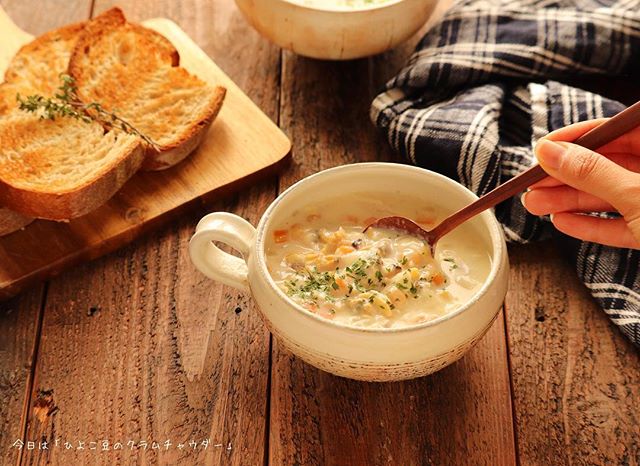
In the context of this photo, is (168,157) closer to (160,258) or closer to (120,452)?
(160,258)

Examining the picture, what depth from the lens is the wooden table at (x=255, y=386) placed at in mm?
1413

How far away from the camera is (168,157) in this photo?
1857mm

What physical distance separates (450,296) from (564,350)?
1.09 feet

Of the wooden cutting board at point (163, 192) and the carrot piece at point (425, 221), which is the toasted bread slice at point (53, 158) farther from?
the carrot piece at point (425, 221)

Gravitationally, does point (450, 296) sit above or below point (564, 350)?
above

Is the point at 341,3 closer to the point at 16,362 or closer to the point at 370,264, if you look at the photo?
the point at 370,264

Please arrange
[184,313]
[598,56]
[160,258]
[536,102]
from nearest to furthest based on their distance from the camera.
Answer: [184,313]
[160,258]
[536,102]
[598,56]

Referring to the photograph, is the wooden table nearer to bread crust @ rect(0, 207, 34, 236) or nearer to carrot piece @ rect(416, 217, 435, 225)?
bread crust @ rect(0, 207, 34, 236)

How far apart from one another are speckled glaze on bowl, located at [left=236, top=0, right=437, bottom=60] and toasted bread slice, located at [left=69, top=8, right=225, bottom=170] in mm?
213

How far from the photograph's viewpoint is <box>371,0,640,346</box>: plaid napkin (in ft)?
5.87

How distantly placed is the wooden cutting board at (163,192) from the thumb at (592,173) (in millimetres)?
742

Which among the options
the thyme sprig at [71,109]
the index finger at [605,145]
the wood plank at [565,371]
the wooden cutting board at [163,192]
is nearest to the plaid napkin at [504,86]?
the wood plank at [565,371]

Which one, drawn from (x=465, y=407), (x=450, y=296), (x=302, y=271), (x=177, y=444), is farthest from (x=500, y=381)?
(x=177, y=444)

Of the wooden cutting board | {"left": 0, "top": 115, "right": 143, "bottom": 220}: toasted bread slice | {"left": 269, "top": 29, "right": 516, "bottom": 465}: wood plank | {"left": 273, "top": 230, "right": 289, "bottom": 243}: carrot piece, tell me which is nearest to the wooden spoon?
{"left": 273, "top": 230, "right": 289, "bottom": 243}: carrot piece
